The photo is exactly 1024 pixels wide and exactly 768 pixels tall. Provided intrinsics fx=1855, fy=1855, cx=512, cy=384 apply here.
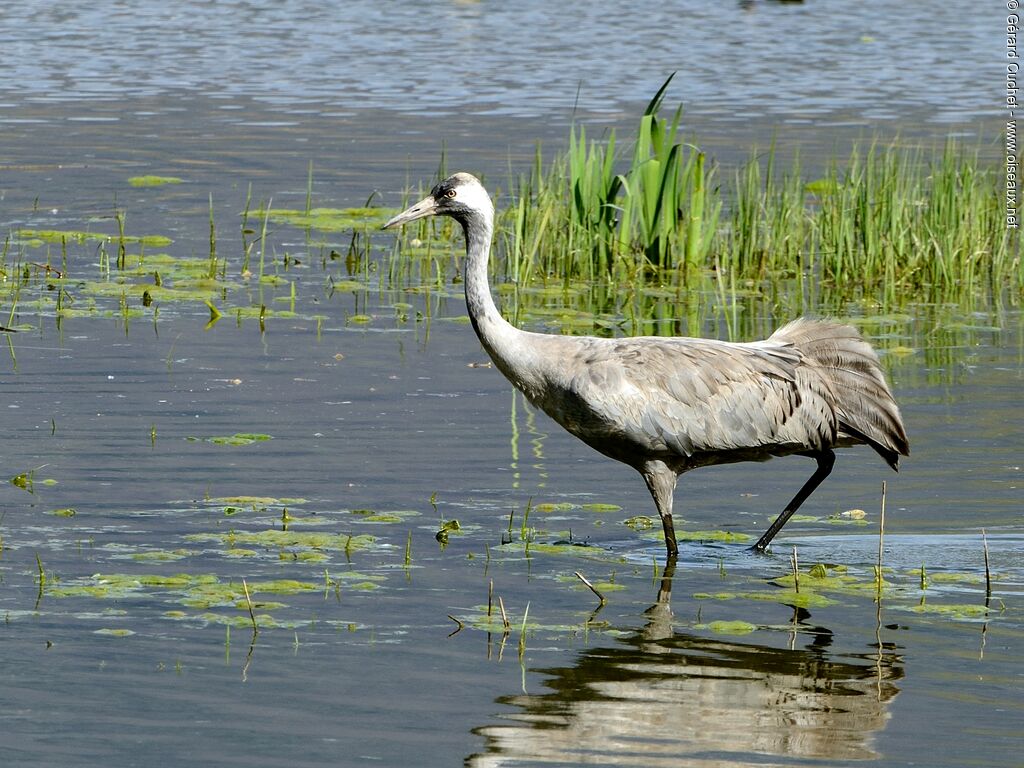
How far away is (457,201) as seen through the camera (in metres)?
9.51

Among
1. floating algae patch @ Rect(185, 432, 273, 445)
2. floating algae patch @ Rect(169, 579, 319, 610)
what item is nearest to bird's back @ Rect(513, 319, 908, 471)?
floating algae patch @ Rect(169, 579, 319, 610)

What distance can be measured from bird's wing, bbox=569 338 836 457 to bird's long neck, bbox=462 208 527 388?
346 millimetres

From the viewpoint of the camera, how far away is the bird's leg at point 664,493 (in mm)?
8836

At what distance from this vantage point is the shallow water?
6629 millimetres

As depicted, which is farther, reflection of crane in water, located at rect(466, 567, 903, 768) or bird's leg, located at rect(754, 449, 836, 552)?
bird's leg, located at rect(754, 449, 836, 552)

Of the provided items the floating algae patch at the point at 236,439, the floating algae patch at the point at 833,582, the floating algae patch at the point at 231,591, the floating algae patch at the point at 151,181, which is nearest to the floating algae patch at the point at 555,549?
the floating algae patch at the point at 833,582

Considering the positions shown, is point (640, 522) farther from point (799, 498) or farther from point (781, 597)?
point (781, 597)

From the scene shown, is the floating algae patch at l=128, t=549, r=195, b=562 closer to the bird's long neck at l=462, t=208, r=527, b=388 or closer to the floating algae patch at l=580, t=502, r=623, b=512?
the bird's long neck at l=462, t=208, r=527, b=388

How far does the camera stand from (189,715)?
6570 mm

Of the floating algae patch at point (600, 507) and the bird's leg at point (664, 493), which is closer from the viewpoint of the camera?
the bird's leg at point (664, 493)

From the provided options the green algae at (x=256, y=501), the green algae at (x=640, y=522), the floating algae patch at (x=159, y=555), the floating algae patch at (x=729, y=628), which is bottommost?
the floating algae patch at (x=729, y=628)

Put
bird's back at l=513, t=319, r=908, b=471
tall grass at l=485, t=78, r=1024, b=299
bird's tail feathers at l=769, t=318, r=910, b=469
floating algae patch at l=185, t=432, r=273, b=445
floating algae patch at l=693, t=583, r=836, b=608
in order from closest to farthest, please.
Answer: floating algae patch at l=693, t=583, r=836, b=608 < bird's back at l=513, t=319, r=908, b=471 < bird's tail feathers at l=769, t=318, r=910, b=469 < floating algae patch at l=185, t=432, r=273, b=445 < tall grass at l=485, t=78, r=1024, b=299

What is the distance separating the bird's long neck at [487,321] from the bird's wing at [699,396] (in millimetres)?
346

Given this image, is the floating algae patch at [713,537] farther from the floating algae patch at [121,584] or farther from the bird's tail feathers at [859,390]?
the floating algae patch at [121,584]
